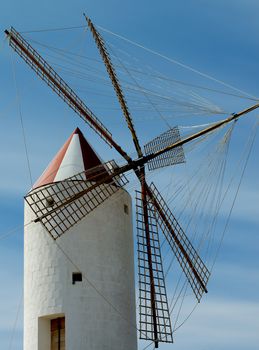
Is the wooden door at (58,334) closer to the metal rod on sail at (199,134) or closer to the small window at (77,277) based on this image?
the small window at (77,277)

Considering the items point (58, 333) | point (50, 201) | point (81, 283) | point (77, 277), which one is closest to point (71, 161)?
point (50, 201)

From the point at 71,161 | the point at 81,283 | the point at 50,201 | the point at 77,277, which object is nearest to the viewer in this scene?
the point at 81,283

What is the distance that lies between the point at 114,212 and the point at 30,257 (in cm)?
204

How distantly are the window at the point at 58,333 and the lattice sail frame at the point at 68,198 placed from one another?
175 cm

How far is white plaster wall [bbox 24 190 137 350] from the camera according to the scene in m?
17.0

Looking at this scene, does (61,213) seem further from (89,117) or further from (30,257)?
(89,117)

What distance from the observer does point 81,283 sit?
56.4 ft

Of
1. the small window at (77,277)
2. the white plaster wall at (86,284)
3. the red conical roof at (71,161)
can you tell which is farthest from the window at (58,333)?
the red conical roof at (71,161)

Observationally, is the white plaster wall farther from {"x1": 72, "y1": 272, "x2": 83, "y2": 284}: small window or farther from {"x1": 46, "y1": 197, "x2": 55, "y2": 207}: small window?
{"x1": 46, "y1": 197, "x2": 55, "y2": 207}: small window

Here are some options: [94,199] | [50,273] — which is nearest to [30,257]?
[50,273]

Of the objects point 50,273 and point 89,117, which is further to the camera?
point 89,117

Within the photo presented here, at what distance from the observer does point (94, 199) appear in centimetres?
1795

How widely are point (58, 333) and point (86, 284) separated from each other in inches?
47.1

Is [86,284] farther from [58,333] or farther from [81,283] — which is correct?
[58,333]
